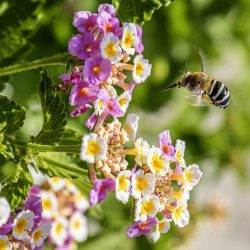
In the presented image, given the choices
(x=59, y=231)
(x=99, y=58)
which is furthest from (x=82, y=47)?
(x=59, y=231)

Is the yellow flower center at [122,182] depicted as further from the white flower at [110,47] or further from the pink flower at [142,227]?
the white flower at [110,47]

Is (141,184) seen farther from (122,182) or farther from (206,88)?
(206,88)

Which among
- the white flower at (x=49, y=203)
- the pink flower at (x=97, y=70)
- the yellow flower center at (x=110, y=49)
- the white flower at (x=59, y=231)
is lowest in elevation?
the white flower at (x=59, y=231)

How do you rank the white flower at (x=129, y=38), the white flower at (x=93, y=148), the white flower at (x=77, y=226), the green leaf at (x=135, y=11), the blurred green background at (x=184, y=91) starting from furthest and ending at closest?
the blurred green background at (x=184, y=91)
the white flower at (x=77, y=226)
the green leaf at (x=135, y=11)
the white flower at (x=129, y=38)
the white flower at (x=93, y=148)

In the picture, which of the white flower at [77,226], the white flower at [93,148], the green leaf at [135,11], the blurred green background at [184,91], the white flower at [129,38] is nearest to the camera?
the white flower at [93,148]

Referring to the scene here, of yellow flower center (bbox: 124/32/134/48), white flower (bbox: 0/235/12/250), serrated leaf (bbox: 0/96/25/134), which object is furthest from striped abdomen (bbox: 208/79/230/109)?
white flower (bbox: 0/235/12/250)

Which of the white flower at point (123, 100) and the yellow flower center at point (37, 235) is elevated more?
the white flower at point (123, 100)

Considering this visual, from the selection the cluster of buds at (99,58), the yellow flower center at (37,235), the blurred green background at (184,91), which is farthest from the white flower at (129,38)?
the blurred green background at (184,91)
